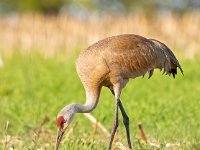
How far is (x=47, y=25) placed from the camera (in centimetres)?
2122

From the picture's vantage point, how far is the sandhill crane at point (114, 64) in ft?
29.7

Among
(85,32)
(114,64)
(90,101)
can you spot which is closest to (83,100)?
(90,101)

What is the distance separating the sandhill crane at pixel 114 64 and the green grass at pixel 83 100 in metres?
0.39

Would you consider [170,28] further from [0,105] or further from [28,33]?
[0,105]

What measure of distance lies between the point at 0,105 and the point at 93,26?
8.79 meters

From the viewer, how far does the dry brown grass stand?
62.8 ft

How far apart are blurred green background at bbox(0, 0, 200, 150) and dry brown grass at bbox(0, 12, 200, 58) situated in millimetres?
24

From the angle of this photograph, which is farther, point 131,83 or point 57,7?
point 57,7

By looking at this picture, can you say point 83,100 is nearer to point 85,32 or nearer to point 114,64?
point 114,64

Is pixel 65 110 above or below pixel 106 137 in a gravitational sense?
above

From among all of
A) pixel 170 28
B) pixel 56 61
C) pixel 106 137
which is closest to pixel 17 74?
pixel 56 61

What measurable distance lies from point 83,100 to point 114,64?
13.0ft

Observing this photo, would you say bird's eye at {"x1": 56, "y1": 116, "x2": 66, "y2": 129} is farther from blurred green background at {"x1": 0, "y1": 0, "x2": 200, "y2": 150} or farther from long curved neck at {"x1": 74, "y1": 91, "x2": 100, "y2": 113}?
long curved neck at {"x1": 74, "y1": 91, "x2": 100, "y2": 113}

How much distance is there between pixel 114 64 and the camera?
9.16 m
